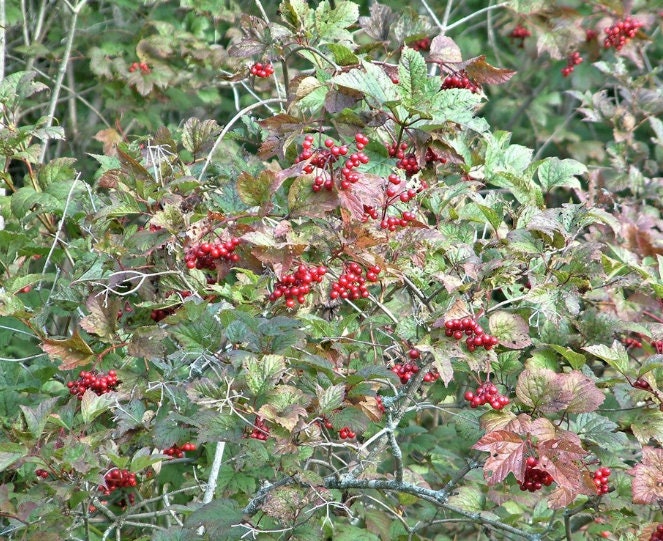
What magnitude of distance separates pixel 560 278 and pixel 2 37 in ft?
7.38

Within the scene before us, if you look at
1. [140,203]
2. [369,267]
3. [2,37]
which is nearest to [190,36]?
[2,37]

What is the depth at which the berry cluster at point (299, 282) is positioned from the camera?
206cm

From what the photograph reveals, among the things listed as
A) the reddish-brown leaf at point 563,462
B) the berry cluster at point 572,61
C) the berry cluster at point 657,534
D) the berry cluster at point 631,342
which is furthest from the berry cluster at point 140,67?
the berry cluster at point 657,534

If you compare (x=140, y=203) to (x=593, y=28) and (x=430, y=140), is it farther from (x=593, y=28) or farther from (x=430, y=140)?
(x=593, y=28)

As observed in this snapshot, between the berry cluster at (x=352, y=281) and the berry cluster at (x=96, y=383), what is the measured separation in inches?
23.6

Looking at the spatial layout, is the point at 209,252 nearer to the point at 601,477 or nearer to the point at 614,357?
the point at 614,357

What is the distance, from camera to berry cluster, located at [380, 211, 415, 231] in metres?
2.23

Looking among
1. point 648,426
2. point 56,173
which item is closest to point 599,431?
point 648,426

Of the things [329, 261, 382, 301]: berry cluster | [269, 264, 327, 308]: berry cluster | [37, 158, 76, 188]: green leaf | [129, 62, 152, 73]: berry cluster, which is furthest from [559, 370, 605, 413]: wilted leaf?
[129, 62, 152, 73]: berry cluster

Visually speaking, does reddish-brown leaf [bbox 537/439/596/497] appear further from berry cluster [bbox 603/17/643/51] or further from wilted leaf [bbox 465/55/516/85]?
berry cluster [bbox 603/17/643/51]

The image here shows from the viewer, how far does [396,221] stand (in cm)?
225

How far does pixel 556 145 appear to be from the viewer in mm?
5320

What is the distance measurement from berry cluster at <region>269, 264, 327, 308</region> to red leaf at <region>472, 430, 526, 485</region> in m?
0.51

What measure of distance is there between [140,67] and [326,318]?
82.0 inches
